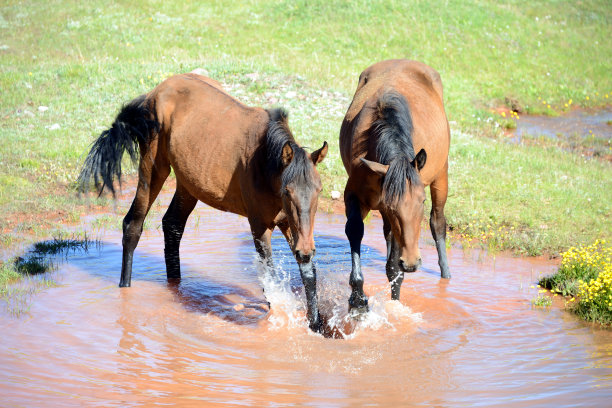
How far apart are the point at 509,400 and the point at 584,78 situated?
19759mm

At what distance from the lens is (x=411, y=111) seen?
694 centimetres

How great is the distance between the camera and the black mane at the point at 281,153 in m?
5.10

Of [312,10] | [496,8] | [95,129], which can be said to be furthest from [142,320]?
[496,8]

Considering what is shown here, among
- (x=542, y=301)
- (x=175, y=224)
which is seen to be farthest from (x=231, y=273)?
(x=542, y=301)

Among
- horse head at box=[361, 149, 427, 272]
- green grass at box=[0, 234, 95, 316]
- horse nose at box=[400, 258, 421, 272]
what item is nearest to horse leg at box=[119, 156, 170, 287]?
Answer: green grass at box=[0, 234, 95, 316]

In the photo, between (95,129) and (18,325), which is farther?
(95,129)

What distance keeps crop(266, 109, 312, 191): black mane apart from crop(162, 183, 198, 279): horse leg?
1784mm

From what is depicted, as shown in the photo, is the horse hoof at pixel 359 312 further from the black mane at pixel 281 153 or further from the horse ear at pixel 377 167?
the black mane at pixel 281 153

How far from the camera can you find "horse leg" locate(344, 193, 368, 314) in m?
6.10

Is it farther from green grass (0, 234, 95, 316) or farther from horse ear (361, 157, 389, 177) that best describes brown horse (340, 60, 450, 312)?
green grass (0, 234, 95, 316)

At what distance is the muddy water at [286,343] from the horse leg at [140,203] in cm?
27

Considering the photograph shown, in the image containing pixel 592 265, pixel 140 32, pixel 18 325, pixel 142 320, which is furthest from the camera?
pixel 140 32

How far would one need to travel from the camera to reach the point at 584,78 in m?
21.6

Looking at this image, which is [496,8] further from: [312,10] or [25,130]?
[25,130]
